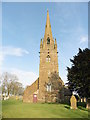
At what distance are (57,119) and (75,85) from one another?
12.0 metres

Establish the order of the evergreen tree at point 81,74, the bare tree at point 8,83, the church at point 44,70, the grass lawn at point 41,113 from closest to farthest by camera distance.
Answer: the grass lawn at point 41,113, the evergreen tree at point 81,74, the church at point 44,70, the bare tree at point 8,83

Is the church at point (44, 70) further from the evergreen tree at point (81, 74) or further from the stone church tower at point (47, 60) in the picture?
the evergreen tree at point (81, 74)

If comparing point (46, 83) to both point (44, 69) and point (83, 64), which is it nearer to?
point (44, 69)

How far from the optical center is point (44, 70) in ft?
117

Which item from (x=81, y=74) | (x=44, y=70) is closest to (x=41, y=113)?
(x=81, y=74)

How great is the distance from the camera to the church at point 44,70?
33.9 meters

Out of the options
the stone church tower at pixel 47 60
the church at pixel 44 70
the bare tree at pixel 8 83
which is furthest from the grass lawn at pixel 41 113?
the bare tree at pixel 8 83

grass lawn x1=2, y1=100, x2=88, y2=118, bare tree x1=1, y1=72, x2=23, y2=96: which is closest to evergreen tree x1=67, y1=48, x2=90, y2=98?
grass lawn x1=2, y1=100, x2=88, y2=118

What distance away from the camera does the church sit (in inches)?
1336

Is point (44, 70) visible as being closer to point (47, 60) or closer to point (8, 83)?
point (47, 60)

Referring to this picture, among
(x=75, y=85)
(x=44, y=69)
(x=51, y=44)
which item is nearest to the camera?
(x=75, y=85)

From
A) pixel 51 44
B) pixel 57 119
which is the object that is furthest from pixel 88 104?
pixel 51 44

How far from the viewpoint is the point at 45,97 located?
33.3 m

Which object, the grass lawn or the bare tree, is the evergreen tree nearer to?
the grass lawn
